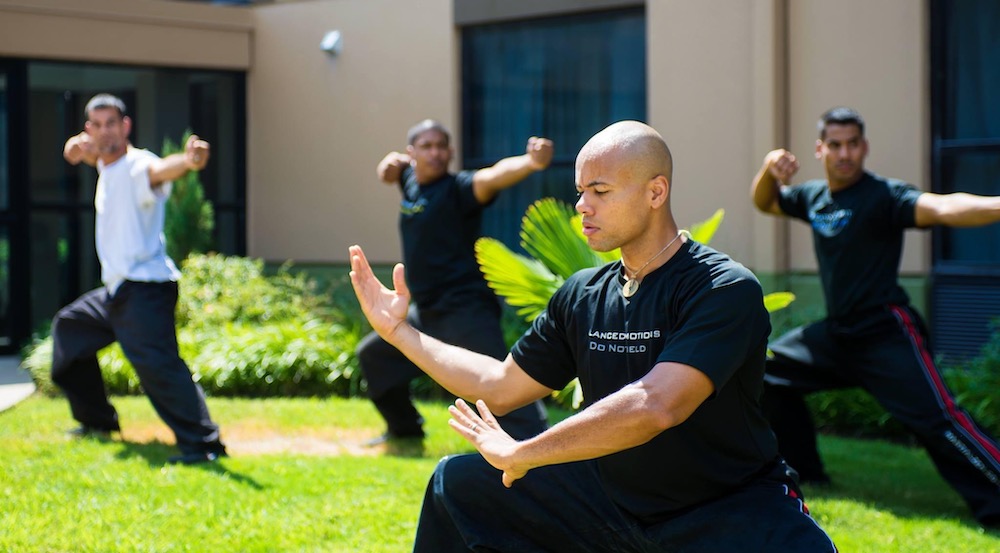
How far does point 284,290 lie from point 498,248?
5546 millimetres

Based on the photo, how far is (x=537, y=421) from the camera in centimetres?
649

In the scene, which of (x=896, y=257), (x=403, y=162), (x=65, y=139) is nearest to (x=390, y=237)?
(x=65, y=139)

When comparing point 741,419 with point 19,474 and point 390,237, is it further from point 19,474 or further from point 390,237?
point 390,237

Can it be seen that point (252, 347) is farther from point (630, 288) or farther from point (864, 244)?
point (630, 288)

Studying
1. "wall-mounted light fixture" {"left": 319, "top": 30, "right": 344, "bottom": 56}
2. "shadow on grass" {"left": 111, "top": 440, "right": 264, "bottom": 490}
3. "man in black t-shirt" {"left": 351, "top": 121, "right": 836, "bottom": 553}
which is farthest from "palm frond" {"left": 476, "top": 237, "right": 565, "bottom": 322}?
"wall-mounted light fixture" {"left": 319, "top": 30, "right": 344, "bottom": 56}

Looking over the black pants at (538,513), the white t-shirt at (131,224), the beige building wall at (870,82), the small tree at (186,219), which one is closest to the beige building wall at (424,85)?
the beige building wall at (870,82)

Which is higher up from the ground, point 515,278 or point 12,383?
point 515,278

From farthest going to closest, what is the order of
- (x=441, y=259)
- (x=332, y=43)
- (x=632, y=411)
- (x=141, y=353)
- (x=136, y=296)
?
1. (x=332, y=43)
2. (x=441, y=259)
3. (x=136, y=296)
4. (x=141, y=353)
5. (x=632, y=411)

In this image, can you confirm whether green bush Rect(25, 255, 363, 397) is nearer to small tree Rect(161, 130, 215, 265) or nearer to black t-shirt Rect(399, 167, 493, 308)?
small tree Rect(161, 130, 215, 265)

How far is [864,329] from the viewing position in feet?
20.7

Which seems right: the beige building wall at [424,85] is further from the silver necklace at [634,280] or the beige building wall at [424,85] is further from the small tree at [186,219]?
the silver necklace at [634,280]

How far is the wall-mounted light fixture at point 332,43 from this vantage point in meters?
12.9

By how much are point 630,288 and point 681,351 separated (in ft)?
1.36

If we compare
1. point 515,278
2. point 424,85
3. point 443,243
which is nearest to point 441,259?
point 443,243
